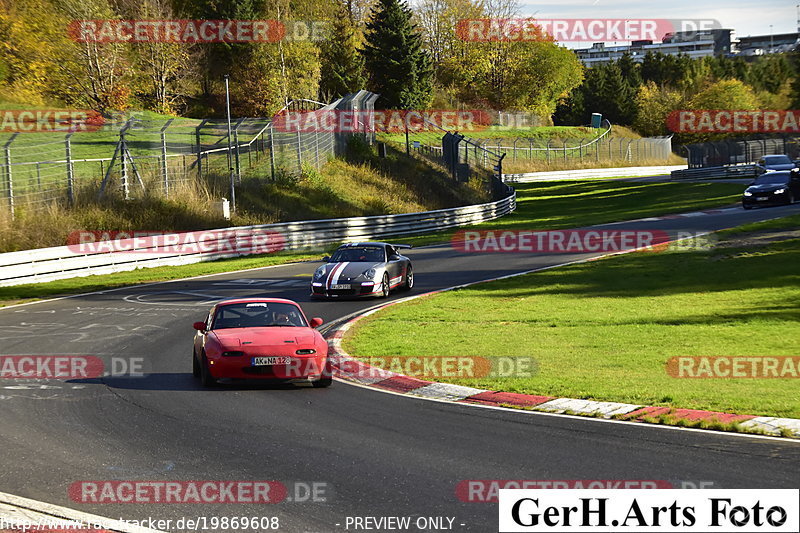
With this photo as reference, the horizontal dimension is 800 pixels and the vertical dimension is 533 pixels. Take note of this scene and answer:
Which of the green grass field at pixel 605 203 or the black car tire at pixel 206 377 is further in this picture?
the green grass field at pixel 605 203

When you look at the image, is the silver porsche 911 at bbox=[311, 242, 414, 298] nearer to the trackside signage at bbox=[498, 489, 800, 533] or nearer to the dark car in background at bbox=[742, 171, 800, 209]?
the trackside signage at bbox=[498, 489, 800, 533]

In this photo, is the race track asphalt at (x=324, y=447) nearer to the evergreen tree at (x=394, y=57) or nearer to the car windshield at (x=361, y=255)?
the car windshield at (x=361, y=255)

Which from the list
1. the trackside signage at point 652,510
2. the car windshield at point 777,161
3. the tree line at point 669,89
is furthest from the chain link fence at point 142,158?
the tree line at point 669,89

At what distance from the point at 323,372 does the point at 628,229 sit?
29058mm

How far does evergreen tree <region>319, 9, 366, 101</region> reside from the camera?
91250 mm

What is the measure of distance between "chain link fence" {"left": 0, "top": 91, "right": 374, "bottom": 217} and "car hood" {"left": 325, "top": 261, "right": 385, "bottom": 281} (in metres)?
12.4

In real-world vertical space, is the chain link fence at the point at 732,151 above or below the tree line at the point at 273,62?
below

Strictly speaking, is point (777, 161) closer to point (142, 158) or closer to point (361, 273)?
point (142, 158)

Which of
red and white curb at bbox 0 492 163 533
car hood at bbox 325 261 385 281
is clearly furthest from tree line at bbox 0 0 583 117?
red and white curb at bbox 0 492 163 533

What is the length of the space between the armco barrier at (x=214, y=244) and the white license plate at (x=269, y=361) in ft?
53.5

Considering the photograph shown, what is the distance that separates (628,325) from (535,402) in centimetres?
701

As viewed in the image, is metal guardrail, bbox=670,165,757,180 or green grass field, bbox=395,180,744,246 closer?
green grass field, bbox=395,180,744,246

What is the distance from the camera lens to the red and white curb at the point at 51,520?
6.92m

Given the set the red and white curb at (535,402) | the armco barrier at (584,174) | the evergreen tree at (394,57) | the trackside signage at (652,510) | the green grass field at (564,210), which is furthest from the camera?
the evergreen tree at (394,57)
